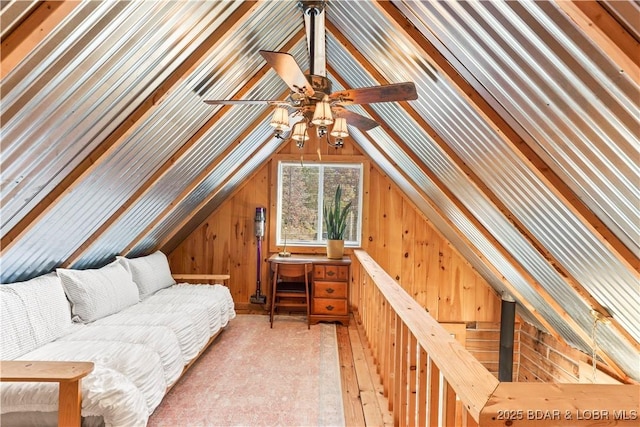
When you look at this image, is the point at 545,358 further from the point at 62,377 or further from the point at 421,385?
the point at 62,377

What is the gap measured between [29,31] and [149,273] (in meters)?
3.19

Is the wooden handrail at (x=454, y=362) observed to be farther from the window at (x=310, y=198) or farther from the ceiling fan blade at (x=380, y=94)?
the window at (x=310, y=198)

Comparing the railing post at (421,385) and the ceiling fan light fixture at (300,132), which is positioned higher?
the ceiling fan light fixture at (300,132)

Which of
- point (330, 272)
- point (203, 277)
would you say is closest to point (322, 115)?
point (330, 272)

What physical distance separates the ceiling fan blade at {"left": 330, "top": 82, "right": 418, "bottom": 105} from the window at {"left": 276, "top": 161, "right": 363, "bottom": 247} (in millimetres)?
3211

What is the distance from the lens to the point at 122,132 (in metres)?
2.35

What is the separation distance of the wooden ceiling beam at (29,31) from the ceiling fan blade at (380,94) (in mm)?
1331

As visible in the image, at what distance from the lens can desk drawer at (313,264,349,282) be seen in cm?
471

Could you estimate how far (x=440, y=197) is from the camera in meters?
3.74

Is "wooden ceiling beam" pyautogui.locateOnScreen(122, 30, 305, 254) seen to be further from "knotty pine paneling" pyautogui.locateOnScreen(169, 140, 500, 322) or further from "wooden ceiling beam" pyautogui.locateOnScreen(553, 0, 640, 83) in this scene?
"wooden ceiling beam" pyautogui.locateOnScreen(553, 0, 640, 83)

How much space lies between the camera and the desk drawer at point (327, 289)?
4.70 m

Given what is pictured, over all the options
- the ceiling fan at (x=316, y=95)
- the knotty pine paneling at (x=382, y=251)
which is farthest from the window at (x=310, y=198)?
the ceiling fan at (x=316, y=95)

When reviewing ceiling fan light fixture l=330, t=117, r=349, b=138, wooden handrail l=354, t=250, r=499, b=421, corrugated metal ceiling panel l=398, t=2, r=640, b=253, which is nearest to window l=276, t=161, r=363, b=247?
ceiling fan light fixture l=330, t=117, r=349, b=138

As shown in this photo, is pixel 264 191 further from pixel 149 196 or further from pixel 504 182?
pixel 504 182
